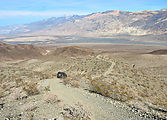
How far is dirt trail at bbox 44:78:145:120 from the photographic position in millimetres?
11180

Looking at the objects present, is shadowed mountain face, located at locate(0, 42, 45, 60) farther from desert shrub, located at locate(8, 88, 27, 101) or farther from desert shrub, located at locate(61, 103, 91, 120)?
desert shrub, located at locate(61, 103, 91, 120)

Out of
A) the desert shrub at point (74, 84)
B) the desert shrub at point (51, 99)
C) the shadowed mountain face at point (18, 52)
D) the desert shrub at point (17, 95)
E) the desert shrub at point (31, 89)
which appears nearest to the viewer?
the desert shrub at point (51, 99)

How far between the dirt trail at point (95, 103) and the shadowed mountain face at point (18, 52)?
68.8 meters

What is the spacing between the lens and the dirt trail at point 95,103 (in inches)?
440

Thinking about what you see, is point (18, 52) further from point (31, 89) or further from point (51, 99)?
point (51, 99)

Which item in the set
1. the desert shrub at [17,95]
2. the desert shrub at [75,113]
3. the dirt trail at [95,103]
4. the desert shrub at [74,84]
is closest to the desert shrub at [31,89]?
the desert shrub at [17,95]

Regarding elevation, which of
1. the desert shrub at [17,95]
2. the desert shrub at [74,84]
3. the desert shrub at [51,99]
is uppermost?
the desert shrub at [17,95]

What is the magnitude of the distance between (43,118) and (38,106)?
179 cm

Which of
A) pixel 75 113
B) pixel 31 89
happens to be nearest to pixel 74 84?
pixel 31 89

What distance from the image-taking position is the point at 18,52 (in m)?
83.6

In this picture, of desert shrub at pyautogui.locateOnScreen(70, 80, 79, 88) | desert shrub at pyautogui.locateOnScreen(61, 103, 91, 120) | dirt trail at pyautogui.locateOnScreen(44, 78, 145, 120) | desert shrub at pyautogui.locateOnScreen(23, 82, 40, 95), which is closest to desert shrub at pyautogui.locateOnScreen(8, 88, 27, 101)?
desert shrub at pyautogui.locateOnScreen(23, 82, 40, 95)

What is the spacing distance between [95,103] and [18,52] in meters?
80.7

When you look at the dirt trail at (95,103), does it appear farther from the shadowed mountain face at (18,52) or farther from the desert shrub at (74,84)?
the shadowed mountain face at (18,52)

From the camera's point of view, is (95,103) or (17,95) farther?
(17,95)
